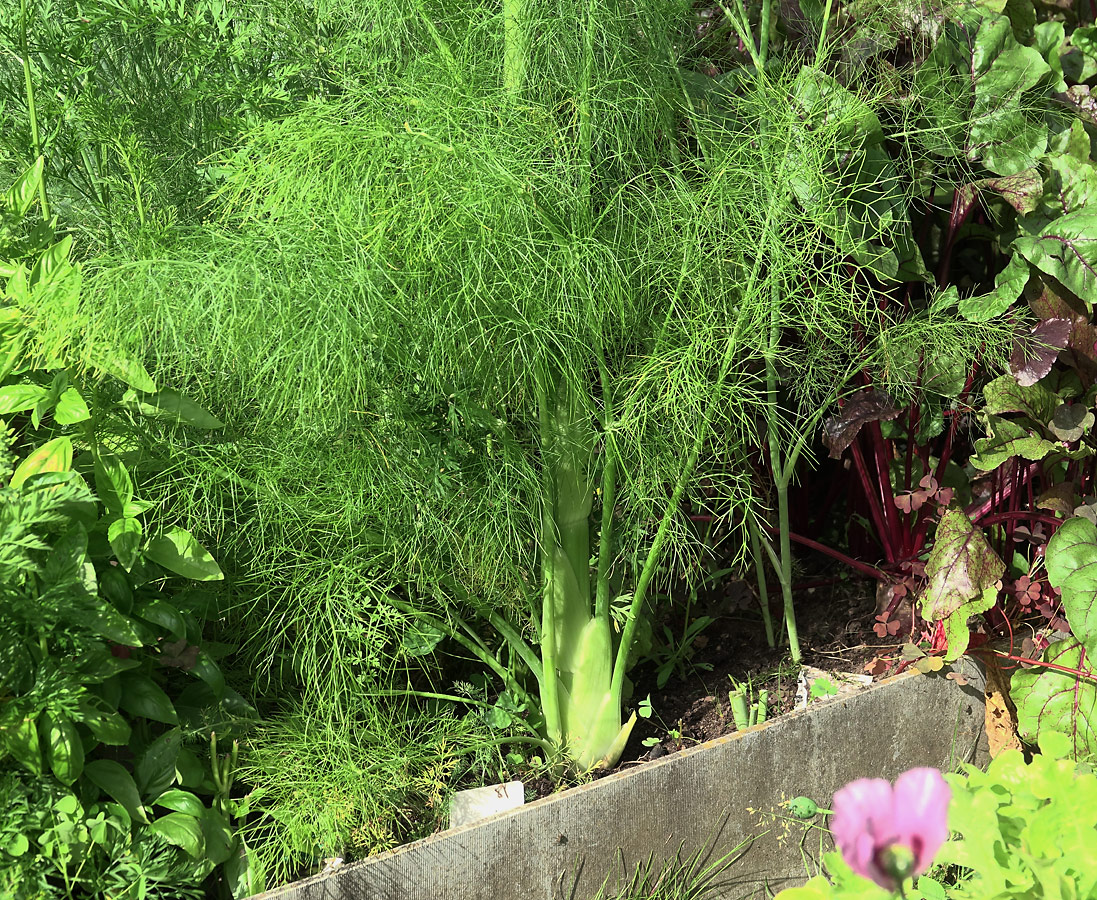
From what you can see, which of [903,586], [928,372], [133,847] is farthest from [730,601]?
[133,847]

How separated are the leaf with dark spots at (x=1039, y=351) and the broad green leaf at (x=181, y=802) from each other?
1.72 metres

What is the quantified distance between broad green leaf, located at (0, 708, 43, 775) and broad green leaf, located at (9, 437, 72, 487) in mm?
312

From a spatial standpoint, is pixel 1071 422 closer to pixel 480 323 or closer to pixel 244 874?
pixel 480 323

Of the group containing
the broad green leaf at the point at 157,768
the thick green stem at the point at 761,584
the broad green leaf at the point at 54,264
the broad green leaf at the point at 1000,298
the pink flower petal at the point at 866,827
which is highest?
the broad green leaf at the point at 54,264

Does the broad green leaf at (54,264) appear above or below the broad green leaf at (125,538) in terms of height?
above

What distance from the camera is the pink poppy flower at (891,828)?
0.62 meters

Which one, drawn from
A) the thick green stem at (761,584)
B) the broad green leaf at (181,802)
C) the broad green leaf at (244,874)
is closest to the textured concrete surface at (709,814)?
the broad green leaf at (244,874)

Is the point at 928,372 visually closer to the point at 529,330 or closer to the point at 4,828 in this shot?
the point at 529,330

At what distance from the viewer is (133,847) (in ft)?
4.85

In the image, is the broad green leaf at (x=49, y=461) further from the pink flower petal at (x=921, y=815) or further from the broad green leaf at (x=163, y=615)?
the pink flower petal at (x=921, y=815)

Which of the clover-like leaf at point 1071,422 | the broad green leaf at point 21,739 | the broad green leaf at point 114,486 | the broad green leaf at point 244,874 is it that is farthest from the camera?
the clover-like leaf at point 1071,422

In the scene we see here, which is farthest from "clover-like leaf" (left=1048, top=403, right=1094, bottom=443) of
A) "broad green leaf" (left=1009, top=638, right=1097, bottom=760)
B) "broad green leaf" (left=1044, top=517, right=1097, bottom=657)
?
"broad green leaf" (left=1009, top=638, right=1097, bottom=760)

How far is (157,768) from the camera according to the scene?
5.12 feet

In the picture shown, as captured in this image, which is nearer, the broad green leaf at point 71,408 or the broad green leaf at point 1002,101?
the broad green leaf at point 71,408
